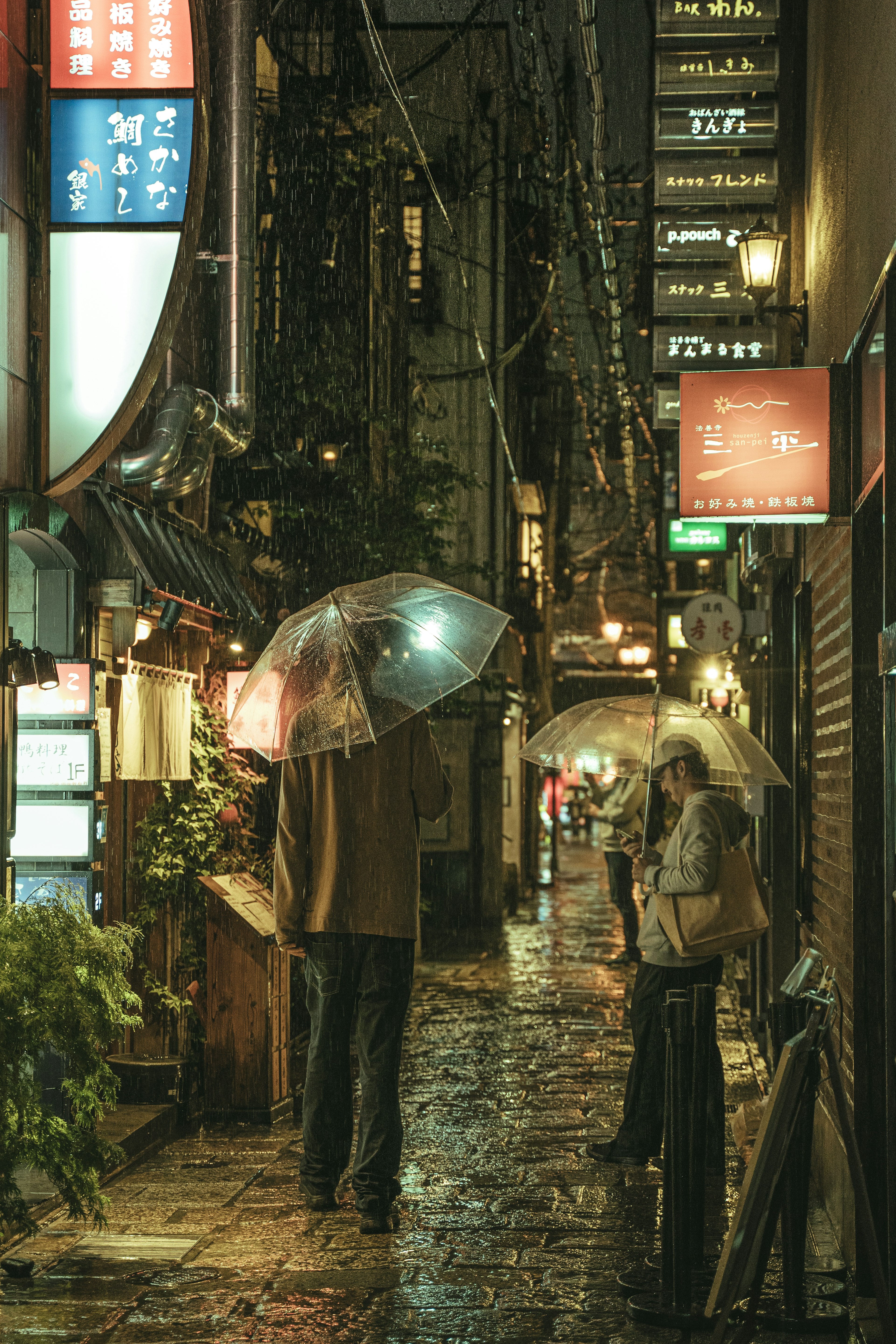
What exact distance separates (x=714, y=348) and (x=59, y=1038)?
27.4ft

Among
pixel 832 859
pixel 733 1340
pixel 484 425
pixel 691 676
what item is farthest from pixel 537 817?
pixel 733 1340

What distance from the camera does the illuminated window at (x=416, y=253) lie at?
2358cm

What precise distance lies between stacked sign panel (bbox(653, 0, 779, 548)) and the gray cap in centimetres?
342

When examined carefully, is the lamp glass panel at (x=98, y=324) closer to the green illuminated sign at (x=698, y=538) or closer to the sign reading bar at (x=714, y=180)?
the sign reading bar at (x=714, y=180)

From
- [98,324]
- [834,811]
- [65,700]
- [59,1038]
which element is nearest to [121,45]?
[98,324]

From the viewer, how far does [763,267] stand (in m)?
9.81

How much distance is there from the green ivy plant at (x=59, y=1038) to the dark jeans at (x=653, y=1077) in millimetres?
2941

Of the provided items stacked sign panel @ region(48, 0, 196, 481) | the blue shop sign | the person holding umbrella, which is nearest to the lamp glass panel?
stacked sign panel @ region(48, 0, 196, 481)

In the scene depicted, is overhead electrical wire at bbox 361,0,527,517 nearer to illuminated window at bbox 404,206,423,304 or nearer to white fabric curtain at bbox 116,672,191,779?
illuminated window at bbox 404,206,423,304

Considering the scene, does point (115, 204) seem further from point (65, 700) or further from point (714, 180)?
point (714, 180)

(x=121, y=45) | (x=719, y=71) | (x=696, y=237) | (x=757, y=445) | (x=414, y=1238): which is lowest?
(x=414, y=1238)

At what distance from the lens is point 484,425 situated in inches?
922

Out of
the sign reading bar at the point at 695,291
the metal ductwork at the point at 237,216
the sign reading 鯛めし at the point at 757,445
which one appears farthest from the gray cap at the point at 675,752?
the metal ductwork at the point at 237,216

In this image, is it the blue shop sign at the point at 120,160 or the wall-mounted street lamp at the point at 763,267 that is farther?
the wall-mounted street lamp at the point at 763,267
